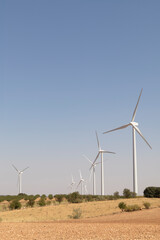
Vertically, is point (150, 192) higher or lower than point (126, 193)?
higher

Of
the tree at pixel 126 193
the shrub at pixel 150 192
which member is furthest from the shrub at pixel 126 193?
the shrub at pixel 150 192

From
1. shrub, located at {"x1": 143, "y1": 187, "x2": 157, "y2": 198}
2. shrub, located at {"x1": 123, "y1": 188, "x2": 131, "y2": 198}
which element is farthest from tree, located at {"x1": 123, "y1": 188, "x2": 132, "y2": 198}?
shrub, located at {"x1": 143, "y1": 187, "x2": 157, "y2": 198}

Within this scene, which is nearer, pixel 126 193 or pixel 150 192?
pixel 150 192

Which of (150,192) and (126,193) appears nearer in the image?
(150,192)

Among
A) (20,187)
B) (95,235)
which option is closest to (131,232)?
(95,235)

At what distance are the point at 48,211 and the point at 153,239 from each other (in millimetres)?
42145

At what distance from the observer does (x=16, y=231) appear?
26984 mm

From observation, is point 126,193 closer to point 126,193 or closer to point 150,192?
point 126,193

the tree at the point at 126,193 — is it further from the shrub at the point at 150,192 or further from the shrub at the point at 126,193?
the shrub at the point at 150,192

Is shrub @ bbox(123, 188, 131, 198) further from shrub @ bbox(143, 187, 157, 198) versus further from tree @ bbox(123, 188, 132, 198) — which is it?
shrub @ bbox(143, 187, 157, 198)

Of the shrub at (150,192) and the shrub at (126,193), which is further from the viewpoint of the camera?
the shrub at (126,193)

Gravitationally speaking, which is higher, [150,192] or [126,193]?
[150,192]

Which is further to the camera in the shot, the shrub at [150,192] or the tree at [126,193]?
the tree at [126,193]

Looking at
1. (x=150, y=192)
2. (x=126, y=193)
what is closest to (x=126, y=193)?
(x=126, y=193)
